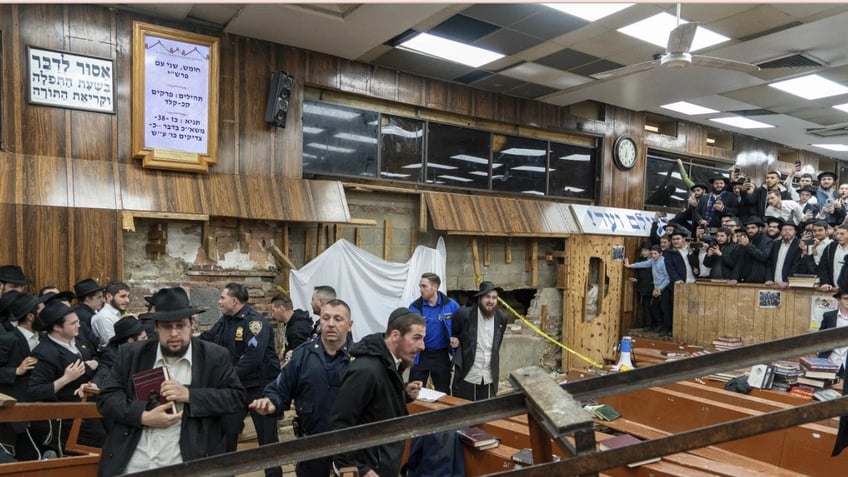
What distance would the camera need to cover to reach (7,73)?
203 inches

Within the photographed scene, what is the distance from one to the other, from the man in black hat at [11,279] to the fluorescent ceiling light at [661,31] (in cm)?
719

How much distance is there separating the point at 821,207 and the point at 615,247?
3.67 meters

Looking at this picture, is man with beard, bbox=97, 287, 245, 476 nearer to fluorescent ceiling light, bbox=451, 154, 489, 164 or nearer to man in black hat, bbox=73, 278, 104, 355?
man in black hat, bbox=73, 278, 104, 355

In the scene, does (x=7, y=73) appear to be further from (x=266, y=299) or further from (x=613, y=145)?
(x=613, y=145)

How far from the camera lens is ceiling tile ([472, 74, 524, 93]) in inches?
321

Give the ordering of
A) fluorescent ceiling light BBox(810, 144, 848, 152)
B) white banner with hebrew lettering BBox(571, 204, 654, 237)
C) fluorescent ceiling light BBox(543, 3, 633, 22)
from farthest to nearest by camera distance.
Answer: fluorescent ceiling light BBox(810, 144, 848, 152), white banner with hebrew lettering BBox(571, 204, 654, 237), fluorescent ceiling light BBox(543, 3, 633, 22)

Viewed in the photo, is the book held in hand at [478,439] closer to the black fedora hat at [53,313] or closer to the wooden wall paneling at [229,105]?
the black fedora hat at [53,313]

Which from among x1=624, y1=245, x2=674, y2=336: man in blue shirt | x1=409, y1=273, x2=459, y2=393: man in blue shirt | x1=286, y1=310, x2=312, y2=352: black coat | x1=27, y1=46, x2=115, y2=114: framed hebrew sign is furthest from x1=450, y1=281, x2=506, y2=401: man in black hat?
x1=624, y1=245, x2=674, y2=336: man in blue shirt

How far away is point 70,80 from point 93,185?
116 centimetres

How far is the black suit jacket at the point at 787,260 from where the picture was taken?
24.7 ft

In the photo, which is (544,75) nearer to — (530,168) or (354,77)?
(530,168)

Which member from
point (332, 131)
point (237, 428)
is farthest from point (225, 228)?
point (237, 428)

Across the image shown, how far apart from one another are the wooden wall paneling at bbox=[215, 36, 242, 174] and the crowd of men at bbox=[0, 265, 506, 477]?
2082mm

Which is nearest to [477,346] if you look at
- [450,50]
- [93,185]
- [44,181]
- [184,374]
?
[184,374]
